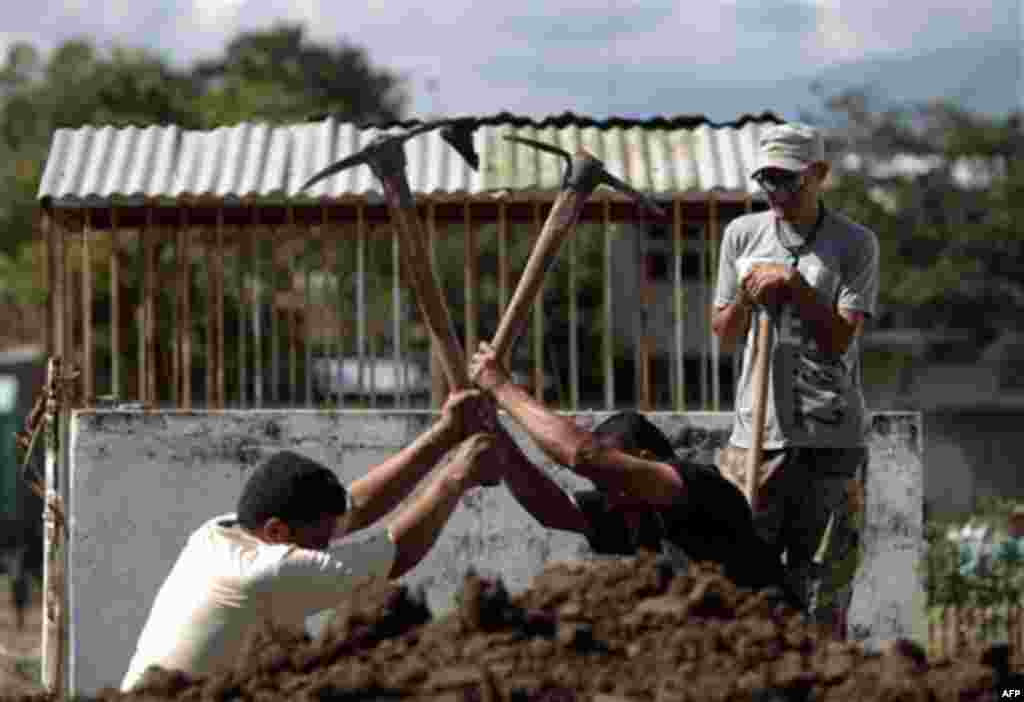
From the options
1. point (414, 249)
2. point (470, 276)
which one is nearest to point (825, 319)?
point (414, 249)

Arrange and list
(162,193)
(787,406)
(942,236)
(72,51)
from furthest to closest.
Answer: (72,51) < (942,236) < (162,193) < (787,406)

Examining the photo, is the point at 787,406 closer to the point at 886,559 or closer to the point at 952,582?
the point at 886,559

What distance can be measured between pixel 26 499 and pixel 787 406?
20364 mm

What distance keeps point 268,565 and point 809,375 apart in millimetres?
2341

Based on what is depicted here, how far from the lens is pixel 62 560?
30.9 feet

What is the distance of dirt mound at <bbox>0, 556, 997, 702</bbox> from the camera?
488cm

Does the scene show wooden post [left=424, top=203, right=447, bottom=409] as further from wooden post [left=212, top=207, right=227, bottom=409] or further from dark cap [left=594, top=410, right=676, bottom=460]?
dark cap [left=594, top=410, right=676, bottom=460]

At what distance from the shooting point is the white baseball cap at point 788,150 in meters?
7.06

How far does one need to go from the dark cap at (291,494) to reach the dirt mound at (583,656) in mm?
395

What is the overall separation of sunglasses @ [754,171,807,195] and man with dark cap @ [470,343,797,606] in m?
1.01

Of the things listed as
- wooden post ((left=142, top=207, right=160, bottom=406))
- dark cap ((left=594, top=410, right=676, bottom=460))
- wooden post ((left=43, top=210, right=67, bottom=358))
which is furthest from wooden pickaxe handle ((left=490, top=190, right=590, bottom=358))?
wooden post ((left=43, top=210, right=67, bottom=358))

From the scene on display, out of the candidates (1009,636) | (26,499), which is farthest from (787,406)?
(26,499)

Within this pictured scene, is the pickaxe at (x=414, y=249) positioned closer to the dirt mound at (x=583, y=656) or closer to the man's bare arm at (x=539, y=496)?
the man's bare arm at (x=539, y=496)

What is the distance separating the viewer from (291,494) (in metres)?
5.65
